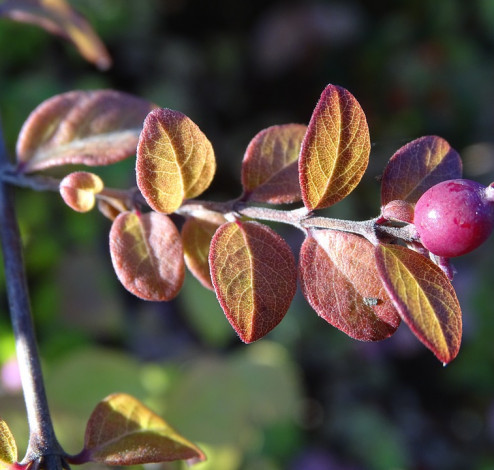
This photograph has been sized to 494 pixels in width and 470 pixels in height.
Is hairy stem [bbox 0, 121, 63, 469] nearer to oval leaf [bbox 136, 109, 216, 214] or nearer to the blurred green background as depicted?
oval leaf [bbox 136, 109, 216, 214]

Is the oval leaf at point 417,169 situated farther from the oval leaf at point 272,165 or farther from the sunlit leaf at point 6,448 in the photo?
the sunlit leaf at point 6,448

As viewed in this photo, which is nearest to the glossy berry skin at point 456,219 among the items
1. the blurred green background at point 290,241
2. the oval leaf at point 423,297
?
the oval leaf at point 423,297

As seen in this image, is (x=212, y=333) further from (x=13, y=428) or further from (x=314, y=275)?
(x=314, y=275)

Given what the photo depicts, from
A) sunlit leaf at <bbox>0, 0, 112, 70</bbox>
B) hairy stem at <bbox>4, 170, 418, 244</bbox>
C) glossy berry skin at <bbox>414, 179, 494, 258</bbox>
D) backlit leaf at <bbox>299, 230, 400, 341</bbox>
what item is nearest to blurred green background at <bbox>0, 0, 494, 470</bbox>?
sunlit leaf at <bbox>0, 0, 112, 70</bbox>

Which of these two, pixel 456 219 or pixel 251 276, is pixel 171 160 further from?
pixel 456 219

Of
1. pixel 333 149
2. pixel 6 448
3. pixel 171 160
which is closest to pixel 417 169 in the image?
pixel 333 149
